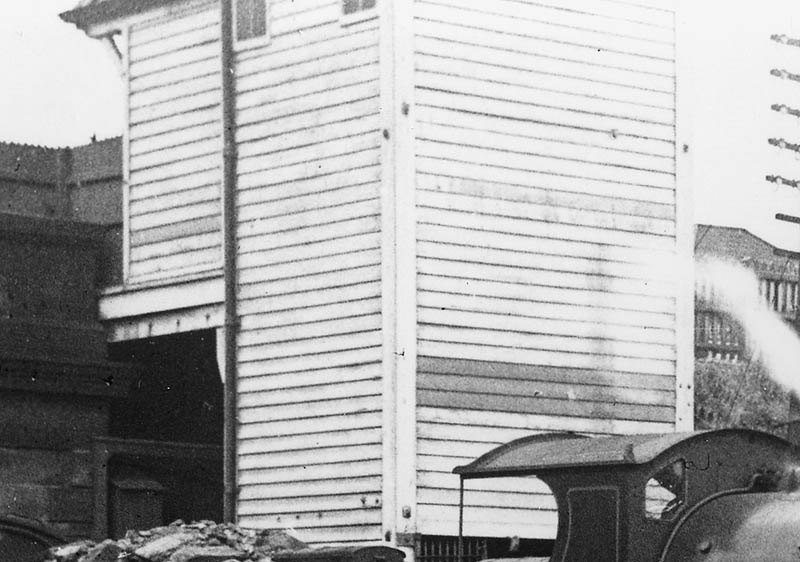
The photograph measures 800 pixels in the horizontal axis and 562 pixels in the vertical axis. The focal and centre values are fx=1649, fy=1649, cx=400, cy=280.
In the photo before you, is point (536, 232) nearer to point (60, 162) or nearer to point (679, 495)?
point (679, 495)

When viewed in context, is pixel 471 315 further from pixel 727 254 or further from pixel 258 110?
pixel 727 254

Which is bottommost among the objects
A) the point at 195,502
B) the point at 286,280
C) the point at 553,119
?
the point at 195,502

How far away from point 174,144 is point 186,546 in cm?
704

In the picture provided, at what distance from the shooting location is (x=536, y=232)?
18.1m

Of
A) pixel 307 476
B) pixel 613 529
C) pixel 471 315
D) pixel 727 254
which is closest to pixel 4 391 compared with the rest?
pixel 307 476

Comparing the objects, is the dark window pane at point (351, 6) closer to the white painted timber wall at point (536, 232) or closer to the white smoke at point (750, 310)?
the white painted timber wall at point (536, 232)

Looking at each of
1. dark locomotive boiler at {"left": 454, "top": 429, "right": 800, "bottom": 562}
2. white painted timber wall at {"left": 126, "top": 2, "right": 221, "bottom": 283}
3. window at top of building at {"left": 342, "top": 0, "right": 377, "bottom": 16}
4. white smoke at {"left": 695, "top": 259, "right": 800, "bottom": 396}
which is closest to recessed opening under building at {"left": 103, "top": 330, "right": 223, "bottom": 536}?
white painted timber wall at {"left": 126, "top": 2, "right": 221, "bottom": 283}

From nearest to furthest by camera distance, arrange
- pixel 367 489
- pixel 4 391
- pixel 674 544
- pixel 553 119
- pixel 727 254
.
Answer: pixel 674 544 < pixel 367 489 < pixel 553 119 < pixel 4 391 < pixel 727 254

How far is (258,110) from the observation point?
19016 millimetres

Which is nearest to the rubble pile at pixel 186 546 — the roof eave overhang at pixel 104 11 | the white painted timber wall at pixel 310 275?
the white painted timber wall at pixel 310 275

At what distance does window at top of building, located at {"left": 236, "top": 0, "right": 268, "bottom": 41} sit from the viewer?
19078mm

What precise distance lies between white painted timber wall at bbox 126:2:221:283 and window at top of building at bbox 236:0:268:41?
0.46 metres

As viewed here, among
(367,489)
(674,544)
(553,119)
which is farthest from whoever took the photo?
(553,119)

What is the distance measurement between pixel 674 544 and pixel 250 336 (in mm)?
8669
